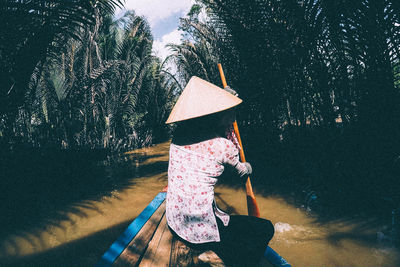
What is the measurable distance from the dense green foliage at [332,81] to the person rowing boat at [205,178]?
2343 mm

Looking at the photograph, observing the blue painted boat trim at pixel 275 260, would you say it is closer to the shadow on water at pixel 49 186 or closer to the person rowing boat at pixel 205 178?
the person rowing boat at pixel 205 178

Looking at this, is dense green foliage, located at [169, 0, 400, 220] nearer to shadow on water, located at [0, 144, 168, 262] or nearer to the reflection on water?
the reflection on water

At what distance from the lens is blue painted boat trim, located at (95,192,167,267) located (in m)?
1.73

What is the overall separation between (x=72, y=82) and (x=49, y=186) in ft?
7.89

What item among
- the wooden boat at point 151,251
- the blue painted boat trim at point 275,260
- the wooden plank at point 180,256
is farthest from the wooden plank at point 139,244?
the blue painted boat trim at point 275,260

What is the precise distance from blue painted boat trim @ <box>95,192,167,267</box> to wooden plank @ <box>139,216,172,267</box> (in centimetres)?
19

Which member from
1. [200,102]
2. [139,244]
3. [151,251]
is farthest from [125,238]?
[200,102]

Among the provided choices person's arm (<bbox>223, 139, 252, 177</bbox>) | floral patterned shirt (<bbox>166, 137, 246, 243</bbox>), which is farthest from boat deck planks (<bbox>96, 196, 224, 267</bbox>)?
person's arm (<bbox>223, 139, 252, 177</bbox>)

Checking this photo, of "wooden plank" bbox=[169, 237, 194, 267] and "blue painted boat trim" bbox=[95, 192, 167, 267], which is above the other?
"blue painted boat trim" bbox=[95, 192, 167, 267]

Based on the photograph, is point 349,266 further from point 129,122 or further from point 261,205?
point 129,122

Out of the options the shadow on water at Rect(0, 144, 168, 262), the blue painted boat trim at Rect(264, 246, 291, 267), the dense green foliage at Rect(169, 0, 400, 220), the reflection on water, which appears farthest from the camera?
the shadow on water at Rect(0, 144, 168, 262)

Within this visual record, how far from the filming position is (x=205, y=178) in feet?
4.64

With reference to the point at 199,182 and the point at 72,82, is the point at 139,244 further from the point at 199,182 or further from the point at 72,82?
the point at 72,82

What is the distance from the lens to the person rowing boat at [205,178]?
4.63ft
